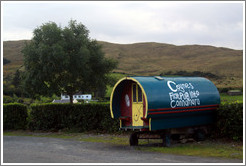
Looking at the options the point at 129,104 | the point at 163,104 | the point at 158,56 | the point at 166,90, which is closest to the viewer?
the point at 163,104

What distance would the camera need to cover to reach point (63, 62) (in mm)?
25312

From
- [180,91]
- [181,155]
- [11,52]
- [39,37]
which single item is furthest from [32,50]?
[11,52]

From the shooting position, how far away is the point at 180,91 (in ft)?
53.0

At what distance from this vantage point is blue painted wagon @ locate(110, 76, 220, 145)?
15.1 metres

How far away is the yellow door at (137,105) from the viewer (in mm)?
16062

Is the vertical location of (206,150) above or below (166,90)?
A: below

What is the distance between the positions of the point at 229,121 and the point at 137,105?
4.49 m

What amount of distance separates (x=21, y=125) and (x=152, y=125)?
1564 centimetres

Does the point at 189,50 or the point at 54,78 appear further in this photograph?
the point at 189,50

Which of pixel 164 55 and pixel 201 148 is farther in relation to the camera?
pixel 164 55

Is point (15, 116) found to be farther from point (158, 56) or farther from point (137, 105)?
point (158, 56)

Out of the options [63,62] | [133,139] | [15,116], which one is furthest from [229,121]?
[15,116]

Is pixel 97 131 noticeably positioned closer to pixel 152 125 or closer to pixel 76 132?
pixel 76 132

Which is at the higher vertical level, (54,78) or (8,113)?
(54,78)
